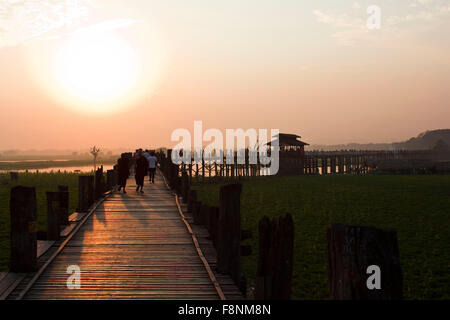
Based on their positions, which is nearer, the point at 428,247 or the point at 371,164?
the point at 428,247

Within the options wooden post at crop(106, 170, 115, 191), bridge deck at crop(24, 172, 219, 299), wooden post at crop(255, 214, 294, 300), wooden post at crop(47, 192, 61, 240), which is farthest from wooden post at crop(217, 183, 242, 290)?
wooden post at crop(106, 170, 115, 191)

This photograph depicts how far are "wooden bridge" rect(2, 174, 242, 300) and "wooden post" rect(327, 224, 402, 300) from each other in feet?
10.0

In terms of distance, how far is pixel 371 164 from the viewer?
56.9 m

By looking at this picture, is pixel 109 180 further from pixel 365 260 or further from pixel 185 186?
pixel 365 260

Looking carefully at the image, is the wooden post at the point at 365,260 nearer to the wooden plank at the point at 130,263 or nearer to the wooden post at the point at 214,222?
the wooden plank at the point at 130,263

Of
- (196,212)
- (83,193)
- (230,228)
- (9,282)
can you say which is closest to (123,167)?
(83,193)

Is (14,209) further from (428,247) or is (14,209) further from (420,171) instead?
(420,171)

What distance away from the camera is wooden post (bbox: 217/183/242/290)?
677 centimetres

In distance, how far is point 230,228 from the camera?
679 centimetres

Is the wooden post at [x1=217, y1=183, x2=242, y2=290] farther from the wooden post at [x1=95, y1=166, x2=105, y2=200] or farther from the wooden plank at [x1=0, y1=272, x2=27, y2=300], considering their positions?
the wooden post at [x1=95, y1=166, x2=105, y2=200]

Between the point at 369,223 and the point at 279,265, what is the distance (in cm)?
1074

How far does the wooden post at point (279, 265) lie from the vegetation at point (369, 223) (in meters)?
3.34
